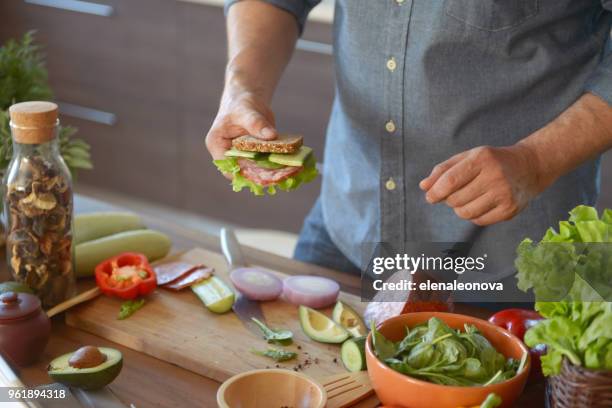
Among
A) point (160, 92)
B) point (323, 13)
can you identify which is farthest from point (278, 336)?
point (160, 92)

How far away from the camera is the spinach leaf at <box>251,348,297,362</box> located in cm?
143

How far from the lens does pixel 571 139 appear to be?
156 centimetres

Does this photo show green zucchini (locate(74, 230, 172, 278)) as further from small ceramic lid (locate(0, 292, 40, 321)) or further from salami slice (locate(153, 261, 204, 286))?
small ceramic lid (locate(0, 292, 40, 321))

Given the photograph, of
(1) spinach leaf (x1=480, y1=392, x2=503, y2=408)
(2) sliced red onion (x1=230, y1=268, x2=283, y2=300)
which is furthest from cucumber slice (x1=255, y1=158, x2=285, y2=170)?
(1) spinach leaf (x1=480, y1=392, x2=503, y2=408)

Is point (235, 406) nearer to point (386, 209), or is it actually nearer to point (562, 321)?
point (562, 321)

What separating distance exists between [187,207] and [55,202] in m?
2.81

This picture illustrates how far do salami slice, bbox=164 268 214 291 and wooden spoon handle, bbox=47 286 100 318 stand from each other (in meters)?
0.13

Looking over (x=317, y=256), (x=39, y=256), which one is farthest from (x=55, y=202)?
(x=317, y=256)

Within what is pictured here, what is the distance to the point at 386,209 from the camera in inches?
74.2

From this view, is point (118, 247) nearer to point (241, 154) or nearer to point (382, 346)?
point (241, 154)

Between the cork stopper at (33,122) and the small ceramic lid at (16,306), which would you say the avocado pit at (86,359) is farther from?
the cork stopper at (33,122)

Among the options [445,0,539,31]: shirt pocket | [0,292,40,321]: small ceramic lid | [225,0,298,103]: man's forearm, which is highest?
[445,0,539,31]: shirt pocket

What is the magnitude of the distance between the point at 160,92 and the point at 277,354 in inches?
117

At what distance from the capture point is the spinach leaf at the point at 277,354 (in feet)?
4.70
